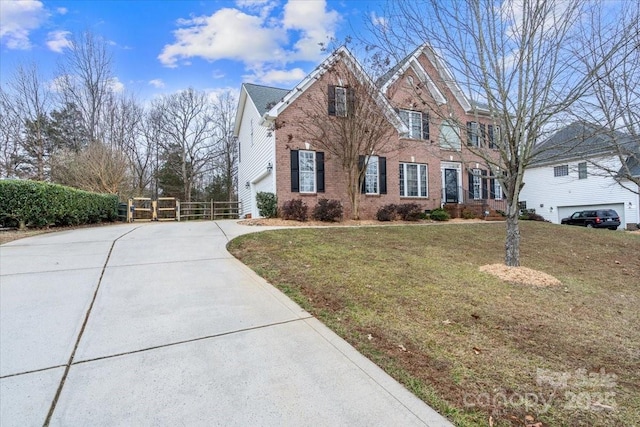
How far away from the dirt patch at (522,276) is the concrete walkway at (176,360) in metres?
3.81

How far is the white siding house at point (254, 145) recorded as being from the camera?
14320 mm

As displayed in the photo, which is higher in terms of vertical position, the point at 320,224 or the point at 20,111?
the point at 20,111

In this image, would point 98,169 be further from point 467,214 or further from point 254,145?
point 467,214

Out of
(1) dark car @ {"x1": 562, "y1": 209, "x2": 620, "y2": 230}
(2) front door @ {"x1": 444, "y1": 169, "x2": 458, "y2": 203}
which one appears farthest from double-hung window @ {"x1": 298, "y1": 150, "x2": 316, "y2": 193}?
(1) dark car @ {"x1": 562, "y1": 209, "x2": 620, "y2": 230}

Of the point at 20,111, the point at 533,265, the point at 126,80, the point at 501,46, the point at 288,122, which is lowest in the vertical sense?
the point at 533,265

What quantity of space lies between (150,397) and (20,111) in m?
27.7

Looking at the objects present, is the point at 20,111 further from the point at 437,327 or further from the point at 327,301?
the point at 437,327

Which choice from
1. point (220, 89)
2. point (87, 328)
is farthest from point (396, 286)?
point (220, 89)

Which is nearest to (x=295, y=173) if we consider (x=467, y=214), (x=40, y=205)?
(x=40, y=205)

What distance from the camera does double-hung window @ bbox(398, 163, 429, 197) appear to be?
15906 millimetres

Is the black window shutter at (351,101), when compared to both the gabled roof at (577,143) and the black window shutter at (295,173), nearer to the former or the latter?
the black window shutter at (295,173)

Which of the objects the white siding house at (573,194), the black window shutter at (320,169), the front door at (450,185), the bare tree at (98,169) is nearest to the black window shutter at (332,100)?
the black window shutter at (320,169)

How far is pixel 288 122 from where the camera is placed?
1372cm

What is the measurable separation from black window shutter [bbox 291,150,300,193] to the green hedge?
8338 mm
